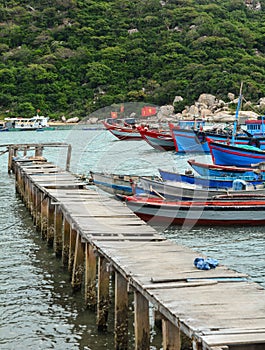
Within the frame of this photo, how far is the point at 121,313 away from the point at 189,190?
1148 cm

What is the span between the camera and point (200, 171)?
2859cm

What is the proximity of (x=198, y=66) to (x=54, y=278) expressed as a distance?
3810 inches

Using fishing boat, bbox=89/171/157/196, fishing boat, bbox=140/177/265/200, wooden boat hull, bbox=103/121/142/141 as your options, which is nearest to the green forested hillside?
wooden boat hull, bbox=103/121/142/141

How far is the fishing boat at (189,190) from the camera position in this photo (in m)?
22.3

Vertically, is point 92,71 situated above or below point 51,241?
above

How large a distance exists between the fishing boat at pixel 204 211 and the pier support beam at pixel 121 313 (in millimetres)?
10426

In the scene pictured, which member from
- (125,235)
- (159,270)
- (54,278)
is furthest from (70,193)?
(159,270)

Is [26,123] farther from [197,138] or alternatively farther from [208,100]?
[197,138]

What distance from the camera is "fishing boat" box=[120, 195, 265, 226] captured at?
21516mm

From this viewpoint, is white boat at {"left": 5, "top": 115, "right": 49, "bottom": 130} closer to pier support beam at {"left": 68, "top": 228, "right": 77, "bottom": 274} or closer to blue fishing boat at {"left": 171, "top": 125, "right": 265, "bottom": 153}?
blue fishing boat at {"left": 171, "top": 125, "right": 265, "bottom": 153}

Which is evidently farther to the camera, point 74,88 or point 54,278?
point 74,88

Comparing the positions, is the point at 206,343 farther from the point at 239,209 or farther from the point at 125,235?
the point at 239,209

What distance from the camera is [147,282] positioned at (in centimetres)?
1008

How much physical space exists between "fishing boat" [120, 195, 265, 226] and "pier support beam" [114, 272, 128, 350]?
10.4 metres
